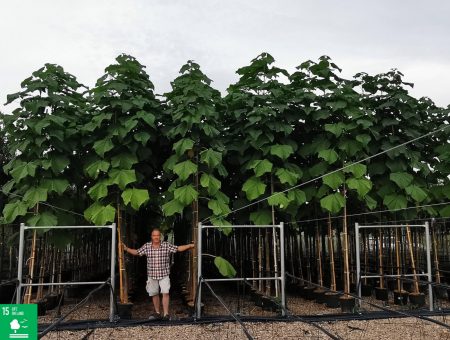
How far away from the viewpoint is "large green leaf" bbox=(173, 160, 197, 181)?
6759mm

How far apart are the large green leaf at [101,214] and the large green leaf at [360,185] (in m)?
3.52

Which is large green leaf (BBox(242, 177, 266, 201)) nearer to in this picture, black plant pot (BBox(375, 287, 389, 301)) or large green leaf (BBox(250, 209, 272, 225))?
large green leaf (BBox(250, 209, 272, 225))

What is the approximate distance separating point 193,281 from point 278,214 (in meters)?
1.96

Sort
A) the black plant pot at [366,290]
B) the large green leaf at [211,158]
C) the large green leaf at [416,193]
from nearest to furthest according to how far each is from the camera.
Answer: the large green leaf at [211,158] → the large green leaf at [416,193] → the black plant pot at [366,290]

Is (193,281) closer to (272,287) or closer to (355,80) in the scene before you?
(272,287)

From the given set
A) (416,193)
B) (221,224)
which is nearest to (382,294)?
(416,193)

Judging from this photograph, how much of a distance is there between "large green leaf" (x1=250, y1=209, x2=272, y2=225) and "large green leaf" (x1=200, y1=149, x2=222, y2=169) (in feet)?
4.00

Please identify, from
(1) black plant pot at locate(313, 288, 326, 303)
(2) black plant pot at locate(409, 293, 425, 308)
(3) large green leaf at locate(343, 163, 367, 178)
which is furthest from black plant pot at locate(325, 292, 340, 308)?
(3) large green leaf at locate(343, 163, 367, 178)

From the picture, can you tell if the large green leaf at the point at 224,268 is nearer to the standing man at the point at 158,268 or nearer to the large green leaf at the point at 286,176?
the standing man at the point at 158,268

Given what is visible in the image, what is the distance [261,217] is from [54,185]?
3085mm

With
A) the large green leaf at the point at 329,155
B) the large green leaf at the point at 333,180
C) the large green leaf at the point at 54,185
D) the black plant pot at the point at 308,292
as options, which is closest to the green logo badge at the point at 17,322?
the large green leaf at the point at 54,185

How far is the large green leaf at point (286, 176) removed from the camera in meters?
7.24

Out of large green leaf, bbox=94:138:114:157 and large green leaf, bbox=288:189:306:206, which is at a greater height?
large green leaf, bbox=94:138:114:157

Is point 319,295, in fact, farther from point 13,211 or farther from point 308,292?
point 13,211
